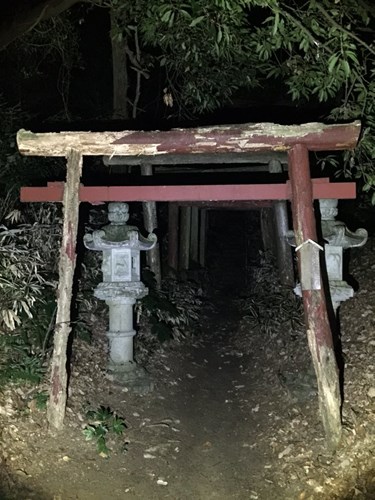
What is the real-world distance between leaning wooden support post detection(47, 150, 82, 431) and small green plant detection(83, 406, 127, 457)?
33cm

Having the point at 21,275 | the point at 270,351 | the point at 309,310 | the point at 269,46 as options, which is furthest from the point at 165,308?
the point at 269,46

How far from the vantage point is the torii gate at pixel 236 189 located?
454 cm

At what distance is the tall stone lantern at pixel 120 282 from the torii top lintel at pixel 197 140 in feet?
4.41

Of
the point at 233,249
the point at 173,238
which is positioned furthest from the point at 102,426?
the point at 233,249

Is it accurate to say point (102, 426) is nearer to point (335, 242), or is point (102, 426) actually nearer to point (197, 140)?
point (197, 140)

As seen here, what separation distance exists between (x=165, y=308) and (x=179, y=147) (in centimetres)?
387

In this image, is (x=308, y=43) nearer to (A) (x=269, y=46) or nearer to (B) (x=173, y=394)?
(A) (x=269, y=46)

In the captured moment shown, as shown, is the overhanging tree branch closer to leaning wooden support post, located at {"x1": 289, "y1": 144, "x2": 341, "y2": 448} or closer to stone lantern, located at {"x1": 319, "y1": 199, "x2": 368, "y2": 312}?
leaning wooden support post, located at {"x1": 289, "y1": 144, "x2": 341, "y2": 448}

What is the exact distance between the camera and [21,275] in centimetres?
602

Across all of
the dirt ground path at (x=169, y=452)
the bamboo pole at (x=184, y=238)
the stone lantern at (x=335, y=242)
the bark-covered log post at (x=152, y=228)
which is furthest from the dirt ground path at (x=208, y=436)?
the bamboo pole at (x=184, y=238)

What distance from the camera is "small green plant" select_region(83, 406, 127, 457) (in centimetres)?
489

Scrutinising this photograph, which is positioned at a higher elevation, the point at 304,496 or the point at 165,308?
the point at 165,308

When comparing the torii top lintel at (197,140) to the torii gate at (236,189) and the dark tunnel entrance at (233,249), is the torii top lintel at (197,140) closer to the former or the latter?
the torii gate at (236,189)

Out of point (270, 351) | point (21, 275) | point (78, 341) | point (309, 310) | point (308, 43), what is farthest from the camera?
point (270, 351)
